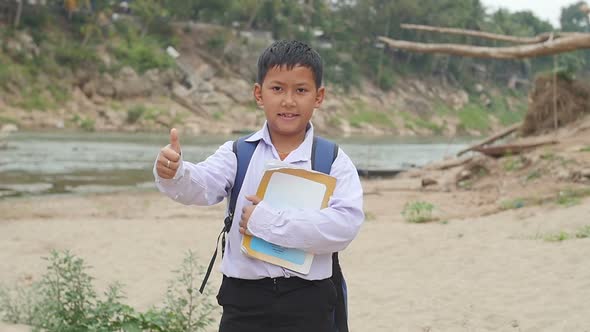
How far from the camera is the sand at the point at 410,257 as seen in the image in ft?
15.8

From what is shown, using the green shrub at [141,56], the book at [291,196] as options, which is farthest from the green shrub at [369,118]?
the book at [291,196]

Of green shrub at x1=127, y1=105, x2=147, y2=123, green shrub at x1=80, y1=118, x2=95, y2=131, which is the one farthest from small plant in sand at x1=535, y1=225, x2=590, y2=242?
green shrub at x1=127, y1=105, x2=147, y2=123

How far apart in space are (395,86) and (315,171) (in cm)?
6006

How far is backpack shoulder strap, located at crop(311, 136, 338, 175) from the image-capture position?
2.34 metres

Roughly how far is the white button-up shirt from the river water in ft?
39.8

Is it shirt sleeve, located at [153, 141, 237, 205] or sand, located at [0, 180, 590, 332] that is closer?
shirt sleeve, located at [153, 141, 237, 205]

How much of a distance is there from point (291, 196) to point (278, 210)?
0.07 m

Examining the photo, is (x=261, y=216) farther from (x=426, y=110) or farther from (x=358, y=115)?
(x=426, y=110)

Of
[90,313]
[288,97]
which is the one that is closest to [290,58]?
[288,97]

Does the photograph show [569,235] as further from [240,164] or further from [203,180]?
[203,180]

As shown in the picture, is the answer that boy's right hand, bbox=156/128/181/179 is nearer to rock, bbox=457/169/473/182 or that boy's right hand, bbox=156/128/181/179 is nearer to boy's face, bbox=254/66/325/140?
boy's face, bbox=254/66/325/140

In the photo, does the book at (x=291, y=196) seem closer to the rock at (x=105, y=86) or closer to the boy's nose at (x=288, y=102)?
the boy's nose at (x=288, y=102)

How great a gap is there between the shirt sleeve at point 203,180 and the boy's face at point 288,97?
21 centimetres

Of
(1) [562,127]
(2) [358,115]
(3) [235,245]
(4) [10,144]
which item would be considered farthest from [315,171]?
(2) [358,115]
